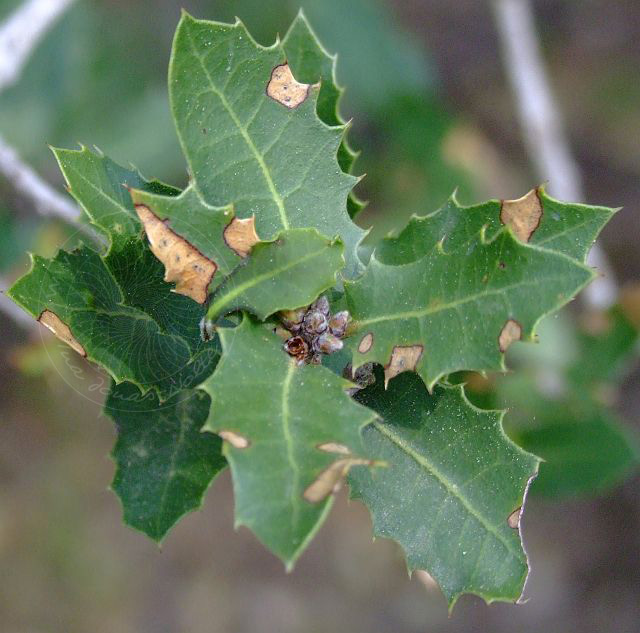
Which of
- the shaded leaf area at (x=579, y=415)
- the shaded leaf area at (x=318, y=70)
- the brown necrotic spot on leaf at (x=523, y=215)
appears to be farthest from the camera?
the shaded leaf area at (x=579, y=415)

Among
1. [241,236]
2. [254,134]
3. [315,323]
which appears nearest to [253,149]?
[254,134]

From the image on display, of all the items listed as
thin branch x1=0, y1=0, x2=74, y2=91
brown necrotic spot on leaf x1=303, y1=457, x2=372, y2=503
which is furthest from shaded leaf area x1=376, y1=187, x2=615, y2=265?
thin branch x1=0, y1=0, x2=74, y2=91

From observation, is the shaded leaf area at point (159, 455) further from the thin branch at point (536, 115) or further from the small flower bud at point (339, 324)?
the thin branch at point (536, 115)

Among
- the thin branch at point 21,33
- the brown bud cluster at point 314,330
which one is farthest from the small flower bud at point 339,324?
the thin branch at point 21,33

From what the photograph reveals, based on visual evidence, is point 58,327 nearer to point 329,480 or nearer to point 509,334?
point 329,480

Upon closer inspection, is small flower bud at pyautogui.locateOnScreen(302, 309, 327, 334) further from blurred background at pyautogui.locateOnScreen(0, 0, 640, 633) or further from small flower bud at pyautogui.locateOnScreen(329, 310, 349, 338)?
blurred background at pyautogui.locateOnScreen(0, 0, 640, 633)

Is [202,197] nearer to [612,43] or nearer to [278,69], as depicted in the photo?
[278,69]
